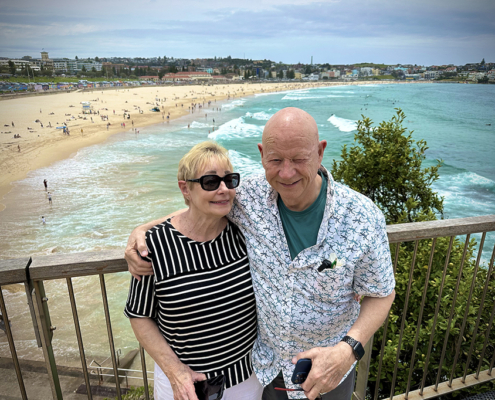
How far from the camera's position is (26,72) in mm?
79938

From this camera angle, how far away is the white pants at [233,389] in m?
1.91

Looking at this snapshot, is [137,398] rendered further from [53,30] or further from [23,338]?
[53,30]

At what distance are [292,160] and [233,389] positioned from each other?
4.19 feet

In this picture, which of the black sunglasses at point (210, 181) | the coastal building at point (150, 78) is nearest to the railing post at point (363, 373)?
the black sunglasses at point (210, 181)

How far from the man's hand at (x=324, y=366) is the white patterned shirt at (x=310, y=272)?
17 centimetres

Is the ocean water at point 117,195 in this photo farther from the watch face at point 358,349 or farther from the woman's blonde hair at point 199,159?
the watch face at point 358,349

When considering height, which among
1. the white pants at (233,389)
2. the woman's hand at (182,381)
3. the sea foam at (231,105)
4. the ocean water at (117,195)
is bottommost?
the ocean water at (117,195)

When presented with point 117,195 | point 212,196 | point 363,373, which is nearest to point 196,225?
point 212,196

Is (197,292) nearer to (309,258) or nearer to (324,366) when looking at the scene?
(309,258)

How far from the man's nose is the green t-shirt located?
218 millimetres

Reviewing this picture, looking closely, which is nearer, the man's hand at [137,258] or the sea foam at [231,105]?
the man's hand at [137,258]

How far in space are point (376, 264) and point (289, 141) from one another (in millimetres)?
706

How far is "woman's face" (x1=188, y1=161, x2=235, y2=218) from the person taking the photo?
1819 millimetres

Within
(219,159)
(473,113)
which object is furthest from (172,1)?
(219,159)
